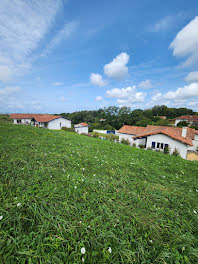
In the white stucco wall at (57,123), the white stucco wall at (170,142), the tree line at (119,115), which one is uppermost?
the tree line at (119,115)

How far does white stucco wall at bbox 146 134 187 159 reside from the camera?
16.1 meters

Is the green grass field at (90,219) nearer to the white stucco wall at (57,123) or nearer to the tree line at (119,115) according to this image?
the white stucco wall at (57,123)

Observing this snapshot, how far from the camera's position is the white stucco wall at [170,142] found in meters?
16.1

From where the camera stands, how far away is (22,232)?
5.57 ft

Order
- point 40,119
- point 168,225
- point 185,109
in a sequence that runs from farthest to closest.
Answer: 1. point 185,109
2. point 40,119
3. point 168,225

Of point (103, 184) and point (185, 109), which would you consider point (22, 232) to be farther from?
point (185, 109)

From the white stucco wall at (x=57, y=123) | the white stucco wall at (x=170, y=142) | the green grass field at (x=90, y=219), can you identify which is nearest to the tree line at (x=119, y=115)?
the white stucco wall at (x=57, y=123)

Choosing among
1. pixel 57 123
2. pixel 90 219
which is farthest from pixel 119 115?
pixel 90 219

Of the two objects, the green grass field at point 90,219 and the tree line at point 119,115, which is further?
the tree line at point 119,115

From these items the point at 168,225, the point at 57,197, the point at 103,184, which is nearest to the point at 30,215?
the point at 57,197

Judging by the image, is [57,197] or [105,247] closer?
[105,247]

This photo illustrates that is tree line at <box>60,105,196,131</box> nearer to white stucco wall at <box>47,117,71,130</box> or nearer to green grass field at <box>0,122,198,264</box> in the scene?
white stucco wall at <box>47,117,71,130</box>

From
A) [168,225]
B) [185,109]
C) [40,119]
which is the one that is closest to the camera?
[168,225]

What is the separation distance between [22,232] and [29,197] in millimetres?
660
